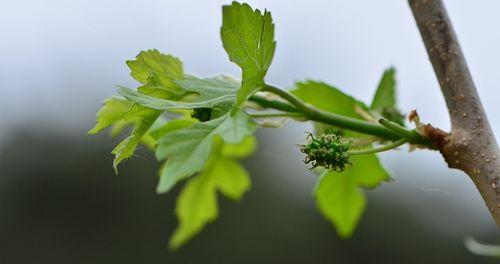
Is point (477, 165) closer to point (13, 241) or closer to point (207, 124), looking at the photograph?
point (207, 124)

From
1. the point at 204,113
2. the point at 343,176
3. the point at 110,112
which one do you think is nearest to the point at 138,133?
the point at 204,113

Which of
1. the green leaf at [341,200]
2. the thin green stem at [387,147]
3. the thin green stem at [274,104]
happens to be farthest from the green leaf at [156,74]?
the green leaf at [341,200]

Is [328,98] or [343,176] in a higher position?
[328,98]

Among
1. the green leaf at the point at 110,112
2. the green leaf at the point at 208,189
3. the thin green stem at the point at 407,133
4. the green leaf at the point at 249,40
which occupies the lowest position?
the green leaf at the point at 208,189

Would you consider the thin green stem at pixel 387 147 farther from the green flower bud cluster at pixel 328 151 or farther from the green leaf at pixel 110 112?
the green leaf at pixel 110 112

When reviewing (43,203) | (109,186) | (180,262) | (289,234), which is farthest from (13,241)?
(289,234)

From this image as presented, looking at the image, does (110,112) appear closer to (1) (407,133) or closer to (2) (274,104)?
(2) (274,104)

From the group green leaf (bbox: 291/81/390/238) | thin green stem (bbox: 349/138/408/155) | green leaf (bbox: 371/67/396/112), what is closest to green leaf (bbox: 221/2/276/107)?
thin green stem (bbox: 349/138/408/155)
